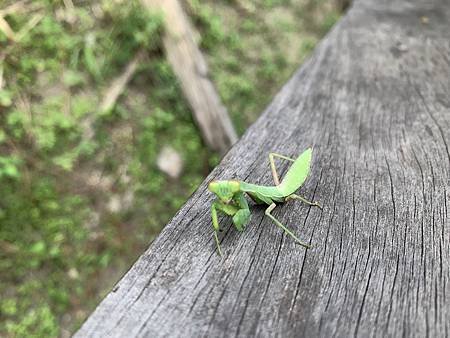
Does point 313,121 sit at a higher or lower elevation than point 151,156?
higher

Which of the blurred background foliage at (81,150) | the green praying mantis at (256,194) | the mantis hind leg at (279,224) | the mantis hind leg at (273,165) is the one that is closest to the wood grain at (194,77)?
the blurred background foliage at (81,150)

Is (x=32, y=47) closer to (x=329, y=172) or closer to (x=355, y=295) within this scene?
(x=329, y=172)

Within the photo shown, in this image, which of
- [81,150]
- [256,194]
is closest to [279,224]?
[256,194]

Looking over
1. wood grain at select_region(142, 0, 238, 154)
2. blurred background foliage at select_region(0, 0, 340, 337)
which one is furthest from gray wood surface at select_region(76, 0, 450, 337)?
blurred background foliage at select_region(0, 0, 340, 337)

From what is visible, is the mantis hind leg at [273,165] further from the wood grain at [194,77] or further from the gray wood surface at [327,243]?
the wood grain at [194,77]

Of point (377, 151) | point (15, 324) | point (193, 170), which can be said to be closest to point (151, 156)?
point (193, 170)

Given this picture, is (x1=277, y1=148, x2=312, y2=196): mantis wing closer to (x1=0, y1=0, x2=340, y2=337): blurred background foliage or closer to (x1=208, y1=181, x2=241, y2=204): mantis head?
(x1=208, y1=181, x2=241, y2=204): mantis head

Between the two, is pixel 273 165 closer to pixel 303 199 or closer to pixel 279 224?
pixel 303 199
